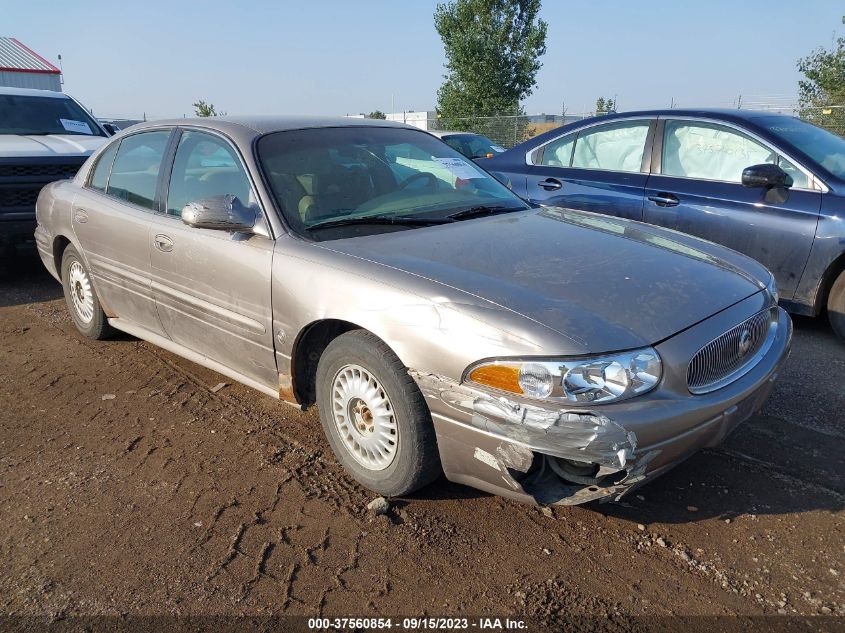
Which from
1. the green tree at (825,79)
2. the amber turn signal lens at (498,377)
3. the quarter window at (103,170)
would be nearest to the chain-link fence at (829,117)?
the green tree at (825,79)

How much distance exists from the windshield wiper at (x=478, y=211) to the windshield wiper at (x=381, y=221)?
9 cm

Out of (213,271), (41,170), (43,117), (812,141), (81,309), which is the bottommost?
(81,309)

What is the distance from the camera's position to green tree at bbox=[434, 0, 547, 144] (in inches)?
1275

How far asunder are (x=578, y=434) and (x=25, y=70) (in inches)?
1316

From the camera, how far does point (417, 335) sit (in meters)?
2.61

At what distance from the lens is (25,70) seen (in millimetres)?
28797

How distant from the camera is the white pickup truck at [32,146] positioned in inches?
268

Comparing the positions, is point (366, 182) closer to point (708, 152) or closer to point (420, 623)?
point (420, 623)

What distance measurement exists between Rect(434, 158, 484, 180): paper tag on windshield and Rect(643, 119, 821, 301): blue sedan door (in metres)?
1.94

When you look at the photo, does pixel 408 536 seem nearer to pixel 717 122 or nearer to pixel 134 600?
pixel 134 600

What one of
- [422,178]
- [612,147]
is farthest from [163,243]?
[612,147]

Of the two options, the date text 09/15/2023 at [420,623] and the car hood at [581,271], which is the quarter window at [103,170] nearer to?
the car hood at [581,271]

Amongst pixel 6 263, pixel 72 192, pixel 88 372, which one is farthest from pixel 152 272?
pixel 6 263

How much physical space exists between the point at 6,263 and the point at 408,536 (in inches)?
294
